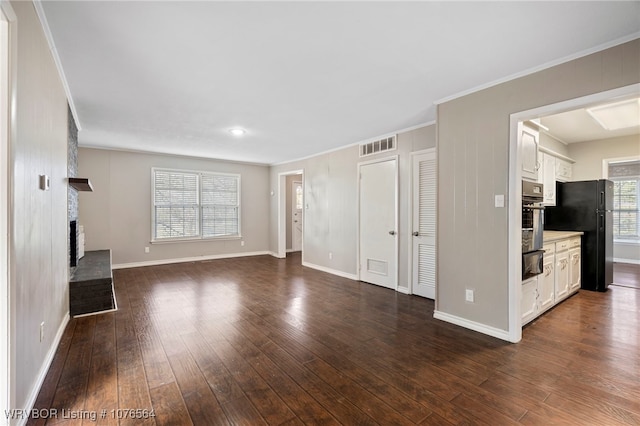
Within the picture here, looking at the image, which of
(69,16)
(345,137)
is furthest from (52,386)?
(345,137)

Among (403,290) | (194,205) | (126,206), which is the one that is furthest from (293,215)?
(403,290)

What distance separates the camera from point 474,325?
298cm

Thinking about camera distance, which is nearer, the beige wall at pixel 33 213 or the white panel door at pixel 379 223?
the beige wall at pixel 33 213

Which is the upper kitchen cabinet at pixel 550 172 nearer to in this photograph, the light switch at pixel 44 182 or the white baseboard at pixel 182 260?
the light switch at pixel 44 182

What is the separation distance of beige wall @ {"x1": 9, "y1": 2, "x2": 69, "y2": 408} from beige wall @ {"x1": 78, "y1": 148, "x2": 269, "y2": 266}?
11.7 feet

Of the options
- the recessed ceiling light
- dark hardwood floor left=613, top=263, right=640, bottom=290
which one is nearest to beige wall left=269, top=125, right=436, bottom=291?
the recessed ceiling light

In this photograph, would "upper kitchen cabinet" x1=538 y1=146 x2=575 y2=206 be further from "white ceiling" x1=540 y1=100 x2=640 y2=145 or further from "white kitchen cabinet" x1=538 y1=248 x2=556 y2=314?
"white kitchen cabinet" x1=538 y1=248 x2=556 y2=314

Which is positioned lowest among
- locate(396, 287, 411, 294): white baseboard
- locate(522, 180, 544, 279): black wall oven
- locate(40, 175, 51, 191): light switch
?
locate(396, 287, 411, 294): white baseboard

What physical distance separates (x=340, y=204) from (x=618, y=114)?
4.12 metres

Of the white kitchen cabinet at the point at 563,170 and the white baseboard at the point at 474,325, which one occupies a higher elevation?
the white kitchen cabinet at the point at 563,170

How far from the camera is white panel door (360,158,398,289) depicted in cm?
456

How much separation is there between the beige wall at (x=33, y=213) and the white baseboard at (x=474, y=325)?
3492mm

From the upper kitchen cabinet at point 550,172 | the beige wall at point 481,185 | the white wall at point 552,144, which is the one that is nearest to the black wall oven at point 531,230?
the beige wall at point 481,185

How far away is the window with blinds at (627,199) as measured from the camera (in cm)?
602
